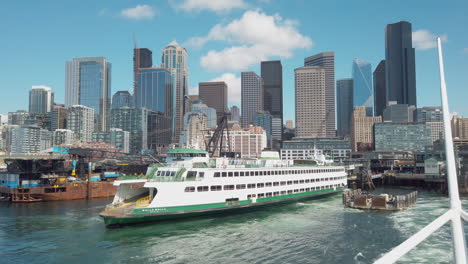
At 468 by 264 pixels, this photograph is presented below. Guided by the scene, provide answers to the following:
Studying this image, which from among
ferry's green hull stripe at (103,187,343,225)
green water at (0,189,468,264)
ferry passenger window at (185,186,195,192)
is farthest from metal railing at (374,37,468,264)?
ferry passenger window at (185,186,195,192)

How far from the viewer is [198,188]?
39.6 m

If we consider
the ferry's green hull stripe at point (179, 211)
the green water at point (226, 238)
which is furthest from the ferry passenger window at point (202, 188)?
the green water at point (226, 238)

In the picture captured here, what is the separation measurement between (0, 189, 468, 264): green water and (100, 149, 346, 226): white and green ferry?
1.51 metres

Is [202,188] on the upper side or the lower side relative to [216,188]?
upper

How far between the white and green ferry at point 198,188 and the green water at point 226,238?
1.51 meters

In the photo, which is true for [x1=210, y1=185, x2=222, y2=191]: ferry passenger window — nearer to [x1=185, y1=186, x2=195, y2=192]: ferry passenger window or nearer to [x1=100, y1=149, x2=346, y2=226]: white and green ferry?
[x1=100, y1=149, x2=346, y2=226]: white and green ferry

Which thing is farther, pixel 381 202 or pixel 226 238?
pixel 381 202

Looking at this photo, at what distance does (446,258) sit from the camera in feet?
84.2

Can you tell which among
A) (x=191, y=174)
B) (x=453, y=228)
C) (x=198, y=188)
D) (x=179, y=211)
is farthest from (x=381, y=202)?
(x=453, y=228)

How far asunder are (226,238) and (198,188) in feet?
30.6

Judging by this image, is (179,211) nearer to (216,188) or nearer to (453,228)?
(216,188)

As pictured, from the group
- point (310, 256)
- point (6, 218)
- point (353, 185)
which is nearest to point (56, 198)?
point (6, 218)

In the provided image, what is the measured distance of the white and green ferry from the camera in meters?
36.1

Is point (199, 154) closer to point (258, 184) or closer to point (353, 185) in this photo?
point (258, 184)
